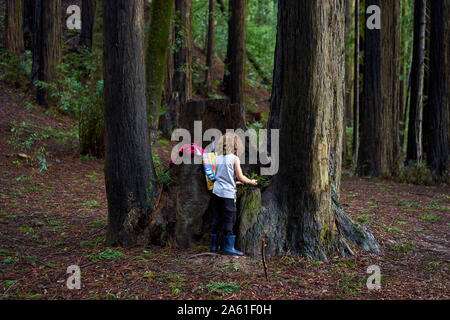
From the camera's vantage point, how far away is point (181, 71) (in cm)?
1527

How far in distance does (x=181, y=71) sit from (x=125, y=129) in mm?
10442

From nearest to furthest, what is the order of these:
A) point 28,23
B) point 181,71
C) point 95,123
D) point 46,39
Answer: point 95,123, point 46,39, point 181,71, point 28,23

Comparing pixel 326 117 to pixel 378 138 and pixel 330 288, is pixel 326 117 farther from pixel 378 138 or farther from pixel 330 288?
pixel 378 138

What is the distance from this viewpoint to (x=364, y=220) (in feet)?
22.7

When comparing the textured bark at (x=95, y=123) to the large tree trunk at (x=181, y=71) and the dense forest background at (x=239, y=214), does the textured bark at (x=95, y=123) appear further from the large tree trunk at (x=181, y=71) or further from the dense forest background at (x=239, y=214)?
the large tree trunk at (x=181, y=71)

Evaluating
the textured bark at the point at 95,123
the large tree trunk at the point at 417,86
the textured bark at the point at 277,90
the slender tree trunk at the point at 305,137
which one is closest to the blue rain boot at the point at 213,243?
the slender tree trunk at the point at 305,137

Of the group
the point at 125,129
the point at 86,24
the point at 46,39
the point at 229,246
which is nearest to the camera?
the point at 229,246

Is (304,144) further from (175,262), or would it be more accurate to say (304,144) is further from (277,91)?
(175,262)

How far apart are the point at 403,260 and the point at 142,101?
4081mm

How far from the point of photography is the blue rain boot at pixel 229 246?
4.92m

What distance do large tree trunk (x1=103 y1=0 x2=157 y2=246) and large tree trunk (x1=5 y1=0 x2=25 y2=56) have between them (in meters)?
14.0

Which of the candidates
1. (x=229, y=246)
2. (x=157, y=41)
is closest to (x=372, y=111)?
(x=157, y=41)

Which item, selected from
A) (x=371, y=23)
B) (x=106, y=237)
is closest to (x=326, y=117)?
(x=106, y=237)

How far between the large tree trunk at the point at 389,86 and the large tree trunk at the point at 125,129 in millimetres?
9298
